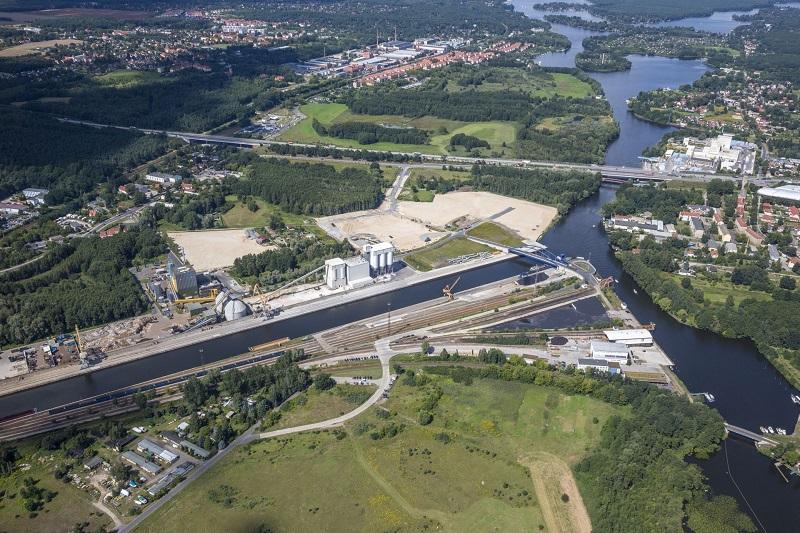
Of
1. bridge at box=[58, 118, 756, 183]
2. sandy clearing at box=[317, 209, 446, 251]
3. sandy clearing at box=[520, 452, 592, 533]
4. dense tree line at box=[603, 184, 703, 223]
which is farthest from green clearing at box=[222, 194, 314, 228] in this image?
sandy clearing at box=[520, 452, 592, 533]

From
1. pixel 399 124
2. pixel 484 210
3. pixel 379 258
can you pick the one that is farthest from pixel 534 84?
pixel 379 258

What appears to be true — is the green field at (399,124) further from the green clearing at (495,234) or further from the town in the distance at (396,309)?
the green clearing at (495,234)

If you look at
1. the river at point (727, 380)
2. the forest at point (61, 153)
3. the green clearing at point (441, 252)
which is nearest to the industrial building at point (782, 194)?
the river at point (727, 380)

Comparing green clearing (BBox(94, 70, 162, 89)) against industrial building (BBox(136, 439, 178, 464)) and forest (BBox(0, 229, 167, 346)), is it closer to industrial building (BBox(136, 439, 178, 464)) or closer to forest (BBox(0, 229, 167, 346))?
forest (BBox(0, 229, 167, 346))

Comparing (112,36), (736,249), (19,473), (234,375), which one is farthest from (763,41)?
(19,473)

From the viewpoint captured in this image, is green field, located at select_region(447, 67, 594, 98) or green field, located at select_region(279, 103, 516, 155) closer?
green field, located at select_region(279, 103, 516, 155)

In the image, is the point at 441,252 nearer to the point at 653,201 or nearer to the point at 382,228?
the point at 382,228

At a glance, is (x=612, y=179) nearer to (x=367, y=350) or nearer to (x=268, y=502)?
(x=367, y=350)
